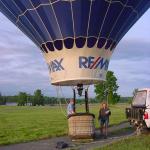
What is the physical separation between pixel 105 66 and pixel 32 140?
386 centimetres

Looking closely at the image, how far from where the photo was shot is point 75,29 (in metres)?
18.3

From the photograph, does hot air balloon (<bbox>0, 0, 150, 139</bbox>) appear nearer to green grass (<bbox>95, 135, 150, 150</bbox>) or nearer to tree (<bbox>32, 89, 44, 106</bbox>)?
green grass (<bbox>95, 135, 150, 150</bbox>)

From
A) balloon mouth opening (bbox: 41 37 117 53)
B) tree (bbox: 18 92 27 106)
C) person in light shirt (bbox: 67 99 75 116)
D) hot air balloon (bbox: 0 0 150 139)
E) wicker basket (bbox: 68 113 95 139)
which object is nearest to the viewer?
hot air balloon (bbox: 0 0 150 139)

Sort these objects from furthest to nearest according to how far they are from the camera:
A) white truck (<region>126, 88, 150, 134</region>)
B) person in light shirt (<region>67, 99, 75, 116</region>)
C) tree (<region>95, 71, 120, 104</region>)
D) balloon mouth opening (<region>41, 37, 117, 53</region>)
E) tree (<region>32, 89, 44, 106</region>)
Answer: tree (<region>32, 89, 44, 106</region>), tree (<region>95, 71, 120, 104</region>), white truck (<region>126, 88, 150, 134</region>), person in light shirt (<region>67, 99, 75, 116</region>), balloon mouth opening (<region>41, 37, 117, 53</region>)

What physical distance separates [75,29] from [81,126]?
3.50 metres

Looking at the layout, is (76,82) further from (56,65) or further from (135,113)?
(135,113)

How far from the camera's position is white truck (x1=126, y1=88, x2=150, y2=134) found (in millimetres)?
20562

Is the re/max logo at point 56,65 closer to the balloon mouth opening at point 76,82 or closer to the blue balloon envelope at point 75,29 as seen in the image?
the blue balloon envelope at point 75,29

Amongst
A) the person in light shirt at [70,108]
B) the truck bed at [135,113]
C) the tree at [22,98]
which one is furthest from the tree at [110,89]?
the tree at [22,98]

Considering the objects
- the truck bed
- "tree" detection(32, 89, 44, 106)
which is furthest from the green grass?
"tree" detection(32, 89, 44, 106)

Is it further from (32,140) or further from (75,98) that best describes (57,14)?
(32,140)

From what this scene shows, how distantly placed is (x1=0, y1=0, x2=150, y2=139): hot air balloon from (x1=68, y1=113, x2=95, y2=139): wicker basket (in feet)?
3.41

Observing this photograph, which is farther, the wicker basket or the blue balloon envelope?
the wicker basket

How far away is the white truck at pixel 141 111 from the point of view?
20.6 m
